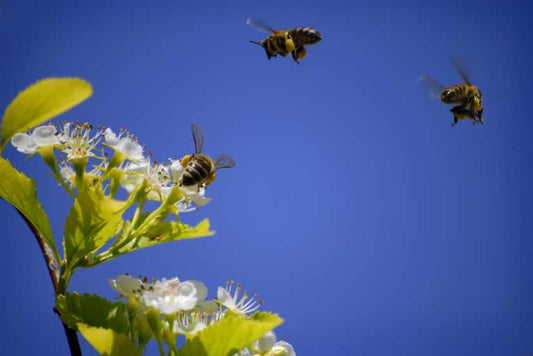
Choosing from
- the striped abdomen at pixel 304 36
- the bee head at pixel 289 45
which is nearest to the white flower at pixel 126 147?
the bee head at pixel 289 45

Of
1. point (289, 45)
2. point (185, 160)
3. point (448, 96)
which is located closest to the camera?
point (185, 160)

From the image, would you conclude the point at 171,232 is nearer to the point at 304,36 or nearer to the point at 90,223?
the point at 90,223

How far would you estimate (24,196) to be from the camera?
3.55 feet

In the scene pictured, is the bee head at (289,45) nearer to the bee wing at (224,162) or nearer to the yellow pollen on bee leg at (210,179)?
the bee wing at (224,162)

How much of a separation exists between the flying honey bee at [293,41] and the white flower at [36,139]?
2086 mm

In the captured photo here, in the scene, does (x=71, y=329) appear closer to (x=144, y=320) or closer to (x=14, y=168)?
(x=144, y=320)

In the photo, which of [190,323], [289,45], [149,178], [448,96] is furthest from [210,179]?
[448,96]

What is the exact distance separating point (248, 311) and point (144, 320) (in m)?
0.37

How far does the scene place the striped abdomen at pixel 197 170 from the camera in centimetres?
152

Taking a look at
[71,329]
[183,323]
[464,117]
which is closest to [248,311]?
[183,323]

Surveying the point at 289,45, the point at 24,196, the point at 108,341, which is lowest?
the point at 108,341

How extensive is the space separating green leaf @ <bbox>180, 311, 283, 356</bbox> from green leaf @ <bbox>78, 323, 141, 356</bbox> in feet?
0.36

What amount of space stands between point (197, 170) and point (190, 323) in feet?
1.87

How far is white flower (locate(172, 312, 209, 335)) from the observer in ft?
3.72
